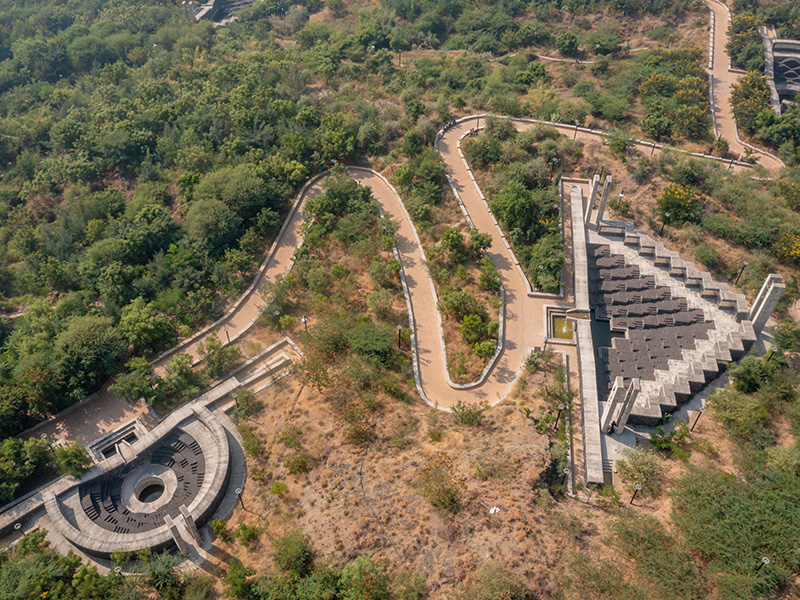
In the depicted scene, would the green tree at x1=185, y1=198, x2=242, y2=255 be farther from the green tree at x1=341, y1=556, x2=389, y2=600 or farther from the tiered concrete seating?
the tiered concrete seating

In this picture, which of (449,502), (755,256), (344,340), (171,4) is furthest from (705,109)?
(171,4)

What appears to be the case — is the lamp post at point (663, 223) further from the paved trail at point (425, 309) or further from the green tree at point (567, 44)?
the green tree at point (567, 44)

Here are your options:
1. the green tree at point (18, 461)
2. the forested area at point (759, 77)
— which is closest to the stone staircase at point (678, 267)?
the forested area at point (759, 77)

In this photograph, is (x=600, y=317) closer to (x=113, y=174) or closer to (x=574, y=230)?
(x=574, y=230)

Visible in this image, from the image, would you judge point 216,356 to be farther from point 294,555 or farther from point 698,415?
point 698,415

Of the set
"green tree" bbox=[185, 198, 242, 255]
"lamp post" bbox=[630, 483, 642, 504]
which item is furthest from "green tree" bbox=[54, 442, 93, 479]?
"lamp post" bbox=[630, 483, 642, 504]
